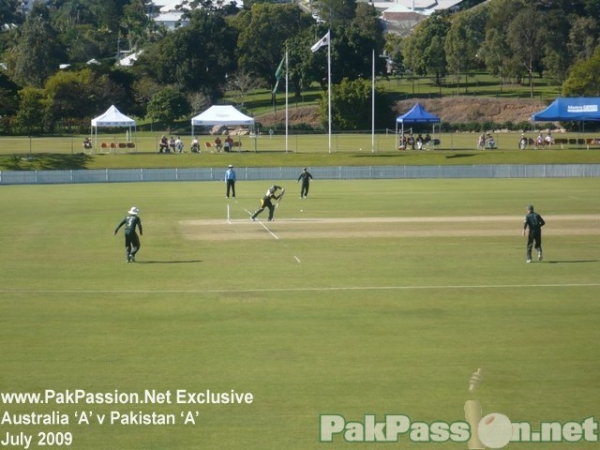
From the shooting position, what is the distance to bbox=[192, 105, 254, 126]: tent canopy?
82938mm

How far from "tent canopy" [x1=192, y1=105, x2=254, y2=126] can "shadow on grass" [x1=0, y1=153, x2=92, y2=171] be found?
9.13 metres

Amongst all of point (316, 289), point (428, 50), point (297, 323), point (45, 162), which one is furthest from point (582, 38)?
point (297, 323)

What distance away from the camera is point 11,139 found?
100438 millimetres

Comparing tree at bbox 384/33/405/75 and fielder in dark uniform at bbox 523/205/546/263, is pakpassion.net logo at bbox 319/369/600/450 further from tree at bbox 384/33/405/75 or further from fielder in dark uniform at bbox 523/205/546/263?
tree at bbox 384/33/405/75

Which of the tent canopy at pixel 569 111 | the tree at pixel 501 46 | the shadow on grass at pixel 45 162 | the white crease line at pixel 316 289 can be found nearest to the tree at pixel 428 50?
the tree at pixel 501 46

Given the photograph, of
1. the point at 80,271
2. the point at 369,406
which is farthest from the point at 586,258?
the point at 369,406

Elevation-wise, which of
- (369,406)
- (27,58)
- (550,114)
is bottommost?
Answer: (369,406)

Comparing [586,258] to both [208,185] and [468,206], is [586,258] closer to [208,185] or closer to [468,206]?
[468,206]

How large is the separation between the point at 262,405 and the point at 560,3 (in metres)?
149

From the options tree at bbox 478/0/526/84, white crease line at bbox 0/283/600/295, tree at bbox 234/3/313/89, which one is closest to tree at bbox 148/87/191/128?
tree at bbox 234/3/313/89

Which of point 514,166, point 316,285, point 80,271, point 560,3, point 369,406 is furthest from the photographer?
point 560,3

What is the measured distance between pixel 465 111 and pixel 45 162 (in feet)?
183

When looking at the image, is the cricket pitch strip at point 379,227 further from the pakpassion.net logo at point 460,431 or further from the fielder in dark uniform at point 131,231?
the pakpassion.net logo at point 460,431

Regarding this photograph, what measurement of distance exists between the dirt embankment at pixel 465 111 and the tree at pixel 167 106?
9310 millimetres
